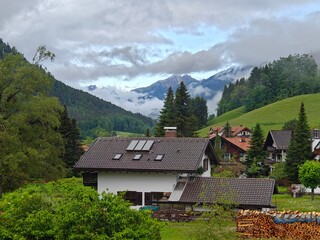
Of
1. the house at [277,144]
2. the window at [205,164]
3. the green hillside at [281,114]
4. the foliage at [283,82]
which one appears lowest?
the window at [205,164]

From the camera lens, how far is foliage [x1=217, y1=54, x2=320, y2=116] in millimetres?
152750

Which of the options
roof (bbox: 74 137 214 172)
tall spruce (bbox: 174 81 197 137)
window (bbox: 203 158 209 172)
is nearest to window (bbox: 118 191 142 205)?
roof (bbox: 74 137 214 172)

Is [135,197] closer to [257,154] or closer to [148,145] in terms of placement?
[148,145]

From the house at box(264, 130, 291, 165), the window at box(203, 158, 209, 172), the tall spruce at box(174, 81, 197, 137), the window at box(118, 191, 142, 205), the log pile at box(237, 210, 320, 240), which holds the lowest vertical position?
the log pile at box(237, 210, 320, 240)

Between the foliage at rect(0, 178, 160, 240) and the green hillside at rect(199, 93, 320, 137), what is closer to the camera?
the foliage at rect(0, 178, 160, 240)

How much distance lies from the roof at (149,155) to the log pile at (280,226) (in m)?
8.58

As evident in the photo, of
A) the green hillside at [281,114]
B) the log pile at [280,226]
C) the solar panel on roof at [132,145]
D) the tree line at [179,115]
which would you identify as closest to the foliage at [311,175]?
the solar panel on roof at [132,145]

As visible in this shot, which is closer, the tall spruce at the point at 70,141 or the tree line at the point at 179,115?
the tall spruce at the point at 70,141

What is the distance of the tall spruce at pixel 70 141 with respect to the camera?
6140 cm

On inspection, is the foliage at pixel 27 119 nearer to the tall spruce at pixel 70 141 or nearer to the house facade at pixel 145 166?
the house facade at pixel 145 166

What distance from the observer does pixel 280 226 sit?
28250 mm

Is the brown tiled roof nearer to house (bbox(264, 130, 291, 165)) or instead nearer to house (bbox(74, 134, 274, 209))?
house (bbox(74, 134, 274, 209))

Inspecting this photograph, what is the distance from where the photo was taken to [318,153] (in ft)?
193

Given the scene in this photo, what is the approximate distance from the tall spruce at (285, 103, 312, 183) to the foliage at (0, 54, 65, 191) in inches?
1112
